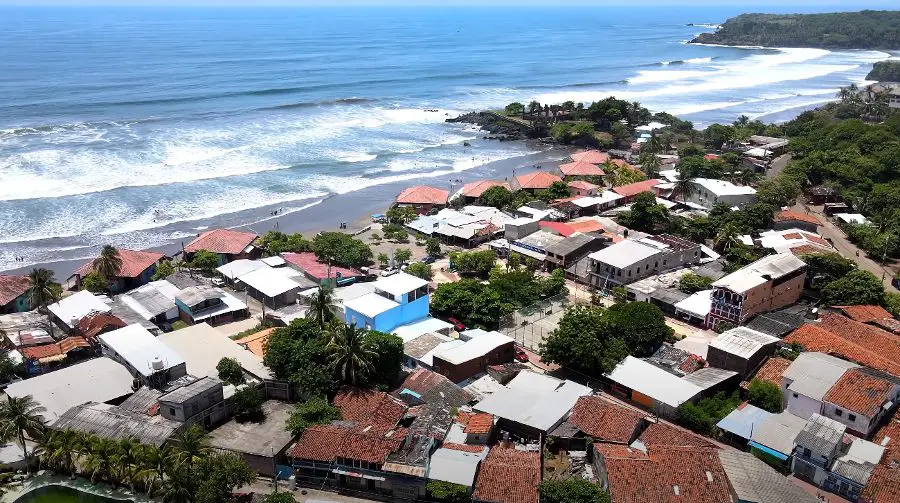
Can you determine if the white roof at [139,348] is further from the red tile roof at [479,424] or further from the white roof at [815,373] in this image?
the white roof at [815,373]

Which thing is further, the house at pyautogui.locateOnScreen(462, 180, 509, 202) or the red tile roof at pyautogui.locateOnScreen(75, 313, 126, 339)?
the house at pyautogui.locateOnScreen(462, 180, 509, 202)

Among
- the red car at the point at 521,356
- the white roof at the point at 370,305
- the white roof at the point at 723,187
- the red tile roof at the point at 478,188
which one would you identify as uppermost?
the white roof at the point at 370,305

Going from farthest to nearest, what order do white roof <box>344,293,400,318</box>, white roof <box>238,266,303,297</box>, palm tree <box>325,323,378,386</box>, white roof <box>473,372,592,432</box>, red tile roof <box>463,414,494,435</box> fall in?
white roof <box>238,266,303,297</box> < white roof <box>344,293,400,318</box> < palm tree <box>325,323,378,386</box> < white roof <box>473,372,592,432</box> < red tile roof <box>463,414,494,435</box>

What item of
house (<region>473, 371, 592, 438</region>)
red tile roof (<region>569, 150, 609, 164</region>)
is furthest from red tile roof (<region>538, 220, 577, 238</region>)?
red tile roof (<region>569, 150, 609, 164</region>)

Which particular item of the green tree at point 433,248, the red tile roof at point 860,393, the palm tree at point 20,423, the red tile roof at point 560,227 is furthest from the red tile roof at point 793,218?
the palm tree at point 20,423

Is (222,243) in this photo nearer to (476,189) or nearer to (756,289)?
(476,189)

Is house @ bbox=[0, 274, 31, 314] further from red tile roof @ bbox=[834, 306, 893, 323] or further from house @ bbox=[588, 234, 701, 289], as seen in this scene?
red tile roof @ bbox=[834, 306, 893, 323]

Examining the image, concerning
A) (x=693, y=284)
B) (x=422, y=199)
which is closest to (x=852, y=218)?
(x=693, y=284)
